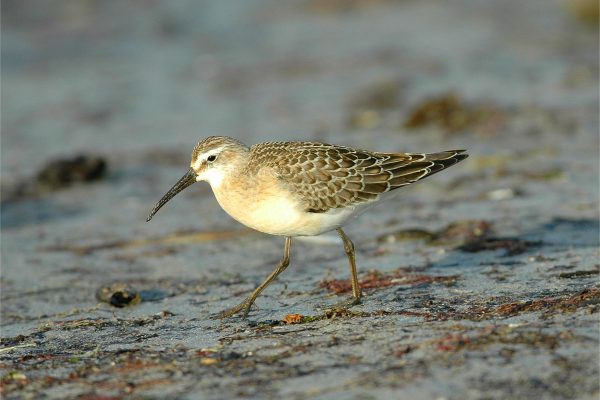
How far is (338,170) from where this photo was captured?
7.84 meters

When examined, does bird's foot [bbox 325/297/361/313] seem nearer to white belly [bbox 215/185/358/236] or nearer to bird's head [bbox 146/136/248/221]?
white belly [bbox 215/185/358/236]

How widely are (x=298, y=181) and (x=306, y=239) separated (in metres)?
2.62

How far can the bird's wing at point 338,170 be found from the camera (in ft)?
25.0

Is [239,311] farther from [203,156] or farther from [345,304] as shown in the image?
[203,156]

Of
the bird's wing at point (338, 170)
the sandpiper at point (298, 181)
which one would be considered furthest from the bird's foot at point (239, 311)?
the bird's wing at point (338, 170)

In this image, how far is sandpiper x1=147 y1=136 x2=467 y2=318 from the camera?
7.55 metres

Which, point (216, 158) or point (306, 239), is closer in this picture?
point (216, 158)

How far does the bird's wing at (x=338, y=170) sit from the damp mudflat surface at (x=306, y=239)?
0.39 meters

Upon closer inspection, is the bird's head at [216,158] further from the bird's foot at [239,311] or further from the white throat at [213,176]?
the bird's foot at [239,311]

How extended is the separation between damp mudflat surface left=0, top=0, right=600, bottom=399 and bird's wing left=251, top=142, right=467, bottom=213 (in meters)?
0.39

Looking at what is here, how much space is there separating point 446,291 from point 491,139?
6.45 m

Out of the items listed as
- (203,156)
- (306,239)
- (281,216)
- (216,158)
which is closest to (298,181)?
(281,216)

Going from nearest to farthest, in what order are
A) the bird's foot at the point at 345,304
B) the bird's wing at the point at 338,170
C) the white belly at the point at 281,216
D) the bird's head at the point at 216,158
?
the bird's foot at the point at 345,304
the white belly at the point at 281,216
the bird's wing at the point at 338,170
the bird's head at the point at 216,158

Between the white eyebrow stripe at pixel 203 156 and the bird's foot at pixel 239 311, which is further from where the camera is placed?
the white eyebrow stripe at pixel 203 156
